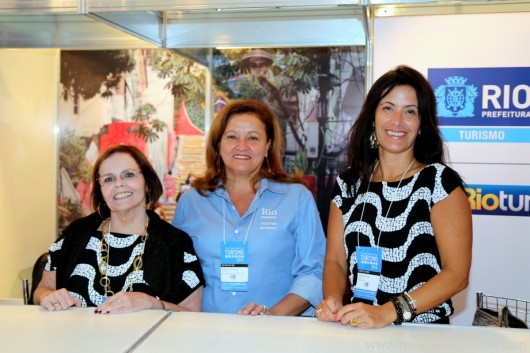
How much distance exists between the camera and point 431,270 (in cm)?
207

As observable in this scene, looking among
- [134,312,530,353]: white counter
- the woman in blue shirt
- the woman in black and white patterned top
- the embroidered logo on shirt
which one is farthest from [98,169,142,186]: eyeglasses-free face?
[134,312,530,353]: white counter

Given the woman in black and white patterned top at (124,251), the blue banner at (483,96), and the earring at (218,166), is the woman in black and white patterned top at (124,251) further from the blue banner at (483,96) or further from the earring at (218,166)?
the blue banner at (483,96)

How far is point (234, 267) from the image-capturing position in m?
2.55

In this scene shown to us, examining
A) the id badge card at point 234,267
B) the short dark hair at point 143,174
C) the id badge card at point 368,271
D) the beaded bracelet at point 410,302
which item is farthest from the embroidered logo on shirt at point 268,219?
the beaded bracelet at point 410,302

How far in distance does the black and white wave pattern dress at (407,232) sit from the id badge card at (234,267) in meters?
0.53

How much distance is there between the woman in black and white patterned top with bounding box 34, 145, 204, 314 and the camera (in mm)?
2348

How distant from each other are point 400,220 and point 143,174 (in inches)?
42.7

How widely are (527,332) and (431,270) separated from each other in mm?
369

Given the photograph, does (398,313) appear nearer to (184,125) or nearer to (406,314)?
(406,314)

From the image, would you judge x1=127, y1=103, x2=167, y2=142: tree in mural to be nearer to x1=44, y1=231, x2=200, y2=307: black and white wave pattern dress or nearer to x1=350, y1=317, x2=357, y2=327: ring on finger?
x1=44, y1=231, x2=200, y2=307: black and white wave pattern dress

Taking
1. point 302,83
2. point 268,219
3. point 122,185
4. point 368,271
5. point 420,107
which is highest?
point 302,83

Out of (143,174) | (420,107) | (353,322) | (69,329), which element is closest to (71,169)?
(143,174)

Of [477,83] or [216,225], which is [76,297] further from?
[477,83]

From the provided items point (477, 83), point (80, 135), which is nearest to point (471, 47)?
point (477, 83)
